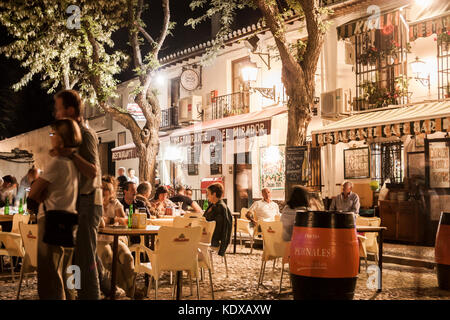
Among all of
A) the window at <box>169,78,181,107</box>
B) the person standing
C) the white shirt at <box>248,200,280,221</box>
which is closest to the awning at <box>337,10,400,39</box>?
the white shirt at <box>248,200,280,221</box>

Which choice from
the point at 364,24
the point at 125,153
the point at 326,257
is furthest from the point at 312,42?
the point at 125,153

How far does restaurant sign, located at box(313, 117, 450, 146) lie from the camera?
1078 centimetres

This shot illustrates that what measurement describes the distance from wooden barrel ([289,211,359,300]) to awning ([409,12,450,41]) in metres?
7.86

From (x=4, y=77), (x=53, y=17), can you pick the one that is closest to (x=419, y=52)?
(x=53, y=17)

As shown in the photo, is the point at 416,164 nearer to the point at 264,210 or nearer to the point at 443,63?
the point at 443,63

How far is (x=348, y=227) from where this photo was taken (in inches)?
236

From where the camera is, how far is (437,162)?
497 inches

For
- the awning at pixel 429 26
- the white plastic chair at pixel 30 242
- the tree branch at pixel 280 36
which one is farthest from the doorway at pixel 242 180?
the white plastic chair at pixel 30 242

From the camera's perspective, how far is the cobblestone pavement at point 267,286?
7176mm

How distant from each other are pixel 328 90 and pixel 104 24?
6.72 m

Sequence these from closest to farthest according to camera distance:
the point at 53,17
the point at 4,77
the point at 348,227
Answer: the point at 348,227
the point at 53,17
the point at 4,77

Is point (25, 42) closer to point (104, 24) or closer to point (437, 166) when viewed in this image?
point (104, 24)

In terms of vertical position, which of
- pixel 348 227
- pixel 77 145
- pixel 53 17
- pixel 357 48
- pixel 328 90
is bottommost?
pixel 348 227

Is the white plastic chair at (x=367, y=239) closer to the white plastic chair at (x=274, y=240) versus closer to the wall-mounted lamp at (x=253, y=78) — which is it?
the white plastic chair at (x=274, y=240)
